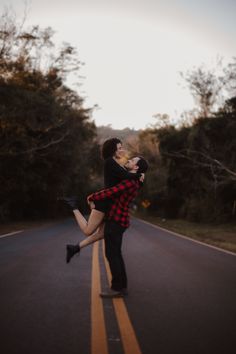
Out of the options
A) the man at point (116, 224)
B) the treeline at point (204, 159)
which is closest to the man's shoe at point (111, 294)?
the man at point (116, 224)

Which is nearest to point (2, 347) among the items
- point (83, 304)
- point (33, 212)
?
point (83, 304)

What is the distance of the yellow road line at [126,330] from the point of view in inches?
151

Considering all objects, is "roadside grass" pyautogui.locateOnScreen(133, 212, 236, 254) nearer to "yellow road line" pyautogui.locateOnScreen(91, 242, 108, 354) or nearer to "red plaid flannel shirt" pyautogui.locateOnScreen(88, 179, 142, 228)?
"yellow road line" pyautogui.locateOnScreen(91, 242, 108, 354)

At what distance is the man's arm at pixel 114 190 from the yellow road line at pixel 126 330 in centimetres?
139

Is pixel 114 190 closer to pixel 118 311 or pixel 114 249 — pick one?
pixel 114 249

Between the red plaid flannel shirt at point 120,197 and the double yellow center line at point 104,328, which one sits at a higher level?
the red plaid flannel shirt at point 120,197

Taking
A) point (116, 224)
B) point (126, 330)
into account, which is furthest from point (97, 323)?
point (116, 224)

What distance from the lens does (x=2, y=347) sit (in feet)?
12.5

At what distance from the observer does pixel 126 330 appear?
438cm

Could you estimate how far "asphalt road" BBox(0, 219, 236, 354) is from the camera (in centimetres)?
393

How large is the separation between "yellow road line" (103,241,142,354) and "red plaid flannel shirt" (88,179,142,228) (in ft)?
3.68

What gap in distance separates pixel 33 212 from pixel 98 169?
13.2 m

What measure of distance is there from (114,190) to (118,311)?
1.61m

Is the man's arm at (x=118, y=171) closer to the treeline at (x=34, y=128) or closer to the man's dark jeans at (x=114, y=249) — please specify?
the man's dark jeans at (x=114, y=249)
